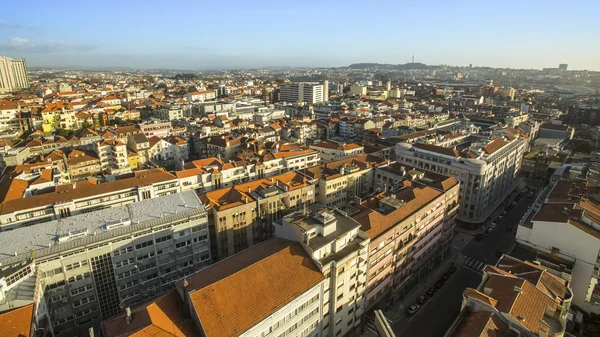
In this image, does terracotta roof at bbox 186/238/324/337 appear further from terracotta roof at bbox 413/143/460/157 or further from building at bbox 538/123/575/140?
building at bbox 538/123/575/140

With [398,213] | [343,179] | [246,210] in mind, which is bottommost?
[246,210]

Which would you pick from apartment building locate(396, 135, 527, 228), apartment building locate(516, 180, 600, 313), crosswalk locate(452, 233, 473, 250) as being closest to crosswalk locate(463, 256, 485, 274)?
crosswalk locate(452, 233, 473, 250)

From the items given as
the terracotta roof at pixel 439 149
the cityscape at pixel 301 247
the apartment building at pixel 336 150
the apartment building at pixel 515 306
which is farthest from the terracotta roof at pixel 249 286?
the apartment building at pixel 336 150

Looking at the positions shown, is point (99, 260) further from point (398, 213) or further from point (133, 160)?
point (133, 160)

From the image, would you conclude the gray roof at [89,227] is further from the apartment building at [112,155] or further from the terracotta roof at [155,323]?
the apartment building at [112,155]

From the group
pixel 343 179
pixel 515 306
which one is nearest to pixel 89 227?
pixel 343 179

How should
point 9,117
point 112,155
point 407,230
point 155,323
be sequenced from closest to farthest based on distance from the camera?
point 155,323
point 407,230
point 112,155
point 9,117

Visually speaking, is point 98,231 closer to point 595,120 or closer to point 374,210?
point 374,210
